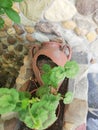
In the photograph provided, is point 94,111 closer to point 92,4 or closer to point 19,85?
point 19,85

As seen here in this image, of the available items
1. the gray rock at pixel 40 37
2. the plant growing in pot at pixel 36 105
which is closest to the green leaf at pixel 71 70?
the plant growing in pot at pixel 36 105

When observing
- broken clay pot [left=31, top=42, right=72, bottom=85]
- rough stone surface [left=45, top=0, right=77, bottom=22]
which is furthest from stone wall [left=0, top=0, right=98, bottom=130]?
broken clay pot [left=31, top=42, right=72, bottom=85]

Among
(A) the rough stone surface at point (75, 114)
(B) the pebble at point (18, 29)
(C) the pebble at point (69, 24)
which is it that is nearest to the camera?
(A) the rough stone surface at point (75, 114)

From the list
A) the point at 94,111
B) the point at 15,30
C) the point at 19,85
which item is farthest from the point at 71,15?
the point at 94,111

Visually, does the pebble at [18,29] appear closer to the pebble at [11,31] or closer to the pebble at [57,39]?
the pebble at [11,31]

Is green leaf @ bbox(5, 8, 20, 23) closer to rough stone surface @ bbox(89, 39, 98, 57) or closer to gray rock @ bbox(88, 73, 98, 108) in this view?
rough stone surface @ bbox(89, 39, 98, 57)
